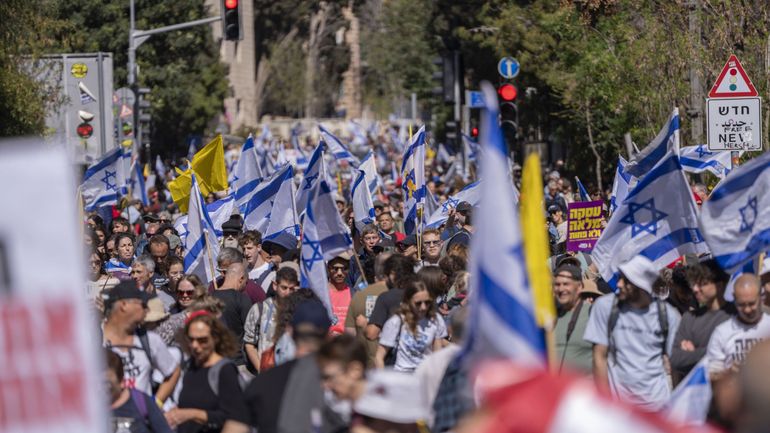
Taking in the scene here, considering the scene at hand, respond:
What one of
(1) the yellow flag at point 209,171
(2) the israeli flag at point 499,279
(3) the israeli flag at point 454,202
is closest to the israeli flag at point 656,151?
(3) the israeli flag at point 454,202

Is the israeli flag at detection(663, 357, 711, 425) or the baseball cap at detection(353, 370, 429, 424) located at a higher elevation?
the baseball cap at detection(353, 370, 429, 424)

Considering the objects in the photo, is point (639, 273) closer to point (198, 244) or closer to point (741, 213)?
point (741, 213)

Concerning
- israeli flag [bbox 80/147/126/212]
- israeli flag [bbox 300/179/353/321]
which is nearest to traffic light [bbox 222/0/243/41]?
israeli flag [bbox 80/147/126/212]

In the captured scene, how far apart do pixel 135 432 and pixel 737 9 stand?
43.7 ft

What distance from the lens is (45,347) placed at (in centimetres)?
487

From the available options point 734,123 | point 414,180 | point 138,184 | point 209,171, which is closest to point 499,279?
point 734,123

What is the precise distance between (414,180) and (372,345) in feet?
25.5

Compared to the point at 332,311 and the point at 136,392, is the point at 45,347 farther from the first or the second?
the point at 332,311

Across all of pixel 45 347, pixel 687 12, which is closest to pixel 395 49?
pixel 687 12

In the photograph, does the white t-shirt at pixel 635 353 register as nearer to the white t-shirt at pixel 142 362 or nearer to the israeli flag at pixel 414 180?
the white t-shirt at pixel 142 362

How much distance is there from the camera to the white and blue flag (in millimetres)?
18547

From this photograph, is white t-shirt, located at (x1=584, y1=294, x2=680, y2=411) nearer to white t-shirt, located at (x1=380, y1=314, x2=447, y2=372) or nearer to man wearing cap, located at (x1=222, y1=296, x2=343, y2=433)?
white t-shirt, located at (x1=380, y1=314, x2=447, y2=372)

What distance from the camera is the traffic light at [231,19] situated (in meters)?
26.1

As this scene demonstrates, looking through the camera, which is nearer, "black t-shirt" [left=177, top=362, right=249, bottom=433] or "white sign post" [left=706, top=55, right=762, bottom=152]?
"black t-shirt" [left=177, top=362, right=249, bottom=433]
